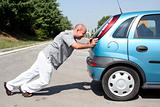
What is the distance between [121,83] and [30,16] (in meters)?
45.0

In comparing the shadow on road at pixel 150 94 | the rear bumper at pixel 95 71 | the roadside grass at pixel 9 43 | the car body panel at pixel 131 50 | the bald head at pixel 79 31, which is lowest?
the roadside grass at pixel 9 43

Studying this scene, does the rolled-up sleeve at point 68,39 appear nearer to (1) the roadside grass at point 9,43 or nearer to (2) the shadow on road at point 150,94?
(2) the shadow on road at point 150,94

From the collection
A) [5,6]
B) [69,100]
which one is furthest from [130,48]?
[5,6]

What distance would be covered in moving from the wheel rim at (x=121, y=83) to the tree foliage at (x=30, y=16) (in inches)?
1456

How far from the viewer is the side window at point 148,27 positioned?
716cm

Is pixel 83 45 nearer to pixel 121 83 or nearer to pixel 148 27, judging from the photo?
pixel 121 83

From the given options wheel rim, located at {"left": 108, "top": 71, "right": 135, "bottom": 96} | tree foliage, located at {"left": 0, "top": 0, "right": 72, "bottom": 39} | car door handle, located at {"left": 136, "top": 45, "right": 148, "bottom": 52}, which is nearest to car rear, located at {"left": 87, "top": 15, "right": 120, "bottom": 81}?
wheel rim, located at {"left": 108, "top": 71, "right": 135, "bottom": 96}

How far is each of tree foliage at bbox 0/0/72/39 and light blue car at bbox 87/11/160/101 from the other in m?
36.9

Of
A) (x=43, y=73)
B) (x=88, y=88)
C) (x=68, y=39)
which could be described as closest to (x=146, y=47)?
(x=68, y=39)

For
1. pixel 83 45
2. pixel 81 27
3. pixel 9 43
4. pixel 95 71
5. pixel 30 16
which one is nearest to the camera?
pixel 83 45

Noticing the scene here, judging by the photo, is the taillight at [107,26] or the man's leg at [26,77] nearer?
the taillight at [107,26]

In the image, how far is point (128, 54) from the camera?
7129mm

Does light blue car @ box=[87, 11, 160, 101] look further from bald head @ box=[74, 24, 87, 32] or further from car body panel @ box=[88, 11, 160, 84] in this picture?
bald head @ box=[74, 24, 87, 32]

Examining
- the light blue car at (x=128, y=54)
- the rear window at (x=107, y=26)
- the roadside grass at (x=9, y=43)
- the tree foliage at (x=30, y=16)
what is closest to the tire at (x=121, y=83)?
the light blue car at (x=128, y=54)
